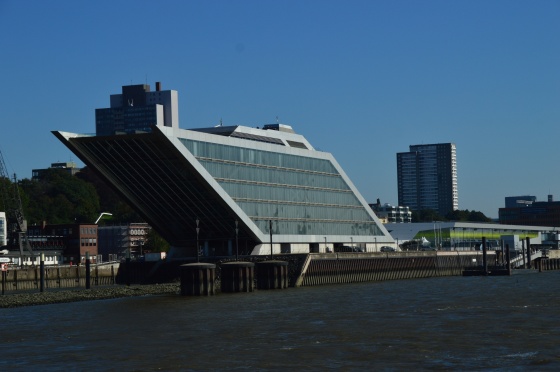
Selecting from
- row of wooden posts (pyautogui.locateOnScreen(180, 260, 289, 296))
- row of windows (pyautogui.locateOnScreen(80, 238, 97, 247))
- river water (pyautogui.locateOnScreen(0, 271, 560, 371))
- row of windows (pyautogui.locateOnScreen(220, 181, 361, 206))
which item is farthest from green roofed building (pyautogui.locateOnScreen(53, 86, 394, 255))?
row of windows (pyautogui.locateOnScreen(80, 238, 97, 247))

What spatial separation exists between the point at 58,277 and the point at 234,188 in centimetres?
2614

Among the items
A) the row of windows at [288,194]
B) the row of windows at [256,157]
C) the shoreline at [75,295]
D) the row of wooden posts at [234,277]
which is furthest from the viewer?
the row of windows at [288,194]

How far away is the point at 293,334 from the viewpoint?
52.1m

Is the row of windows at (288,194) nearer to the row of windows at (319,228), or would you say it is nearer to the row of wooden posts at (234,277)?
the row of windows at (319,228)

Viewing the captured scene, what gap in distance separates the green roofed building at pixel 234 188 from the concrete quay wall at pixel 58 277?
11427mm

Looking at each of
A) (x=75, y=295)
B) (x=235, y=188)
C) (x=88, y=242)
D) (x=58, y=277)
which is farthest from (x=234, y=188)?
(x=88, y=242)

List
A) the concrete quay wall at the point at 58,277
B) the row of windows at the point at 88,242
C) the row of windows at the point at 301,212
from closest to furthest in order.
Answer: the row of windows at the point at 301,212
the concrete quay wall at the point at 58,277
the row of windows at the point at 88,242

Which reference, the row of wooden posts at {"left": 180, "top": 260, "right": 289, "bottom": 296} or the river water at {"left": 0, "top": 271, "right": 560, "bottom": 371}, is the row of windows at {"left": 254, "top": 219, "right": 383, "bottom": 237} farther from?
the river water at {"left": 0, "top": 271, "right": 560, "bottom": 371}

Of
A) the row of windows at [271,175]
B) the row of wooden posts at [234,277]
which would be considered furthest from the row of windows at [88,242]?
the row of wooden posts at [234,277]

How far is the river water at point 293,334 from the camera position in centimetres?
4269

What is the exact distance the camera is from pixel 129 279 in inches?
4535

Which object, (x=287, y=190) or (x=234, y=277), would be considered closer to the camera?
(x=234, y=277)

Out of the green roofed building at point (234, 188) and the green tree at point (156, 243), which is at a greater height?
the green roofed building at point (234, 188)

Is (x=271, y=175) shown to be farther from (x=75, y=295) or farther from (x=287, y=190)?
(x=75, y=295)
